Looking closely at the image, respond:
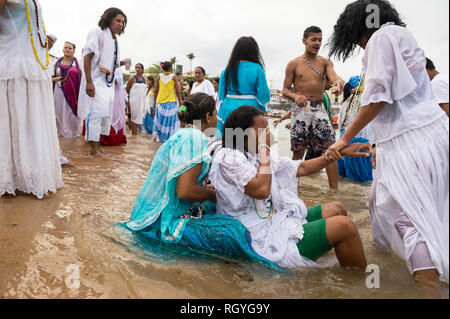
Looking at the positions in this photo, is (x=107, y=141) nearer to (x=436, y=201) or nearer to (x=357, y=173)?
(x=357, y=173)

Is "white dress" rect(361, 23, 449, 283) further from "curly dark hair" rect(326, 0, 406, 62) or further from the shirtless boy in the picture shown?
the shirtless boy

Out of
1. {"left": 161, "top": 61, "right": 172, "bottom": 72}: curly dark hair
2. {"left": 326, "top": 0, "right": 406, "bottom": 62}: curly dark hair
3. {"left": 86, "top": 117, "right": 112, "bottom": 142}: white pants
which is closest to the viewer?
{"left": 326, "top": 0, "right": 406, "bottom": 62}: curly dark hair

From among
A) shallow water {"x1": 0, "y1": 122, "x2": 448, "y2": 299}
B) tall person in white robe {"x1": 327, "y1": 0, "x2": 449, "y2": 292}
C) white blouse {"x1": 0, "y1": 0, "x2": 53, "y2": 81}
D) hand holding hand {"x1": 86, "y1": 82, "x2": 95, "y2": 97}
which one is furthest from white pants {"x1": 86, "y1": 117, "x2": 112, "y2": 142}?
tall person in white robe {"x1": 327, "y1": 0, "x2": 449, "y2": 292}

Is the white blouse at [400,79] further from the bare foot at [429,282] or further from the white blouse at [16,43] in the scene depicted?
the white blouse at [16,43]

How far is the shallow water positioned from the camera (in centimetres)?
192

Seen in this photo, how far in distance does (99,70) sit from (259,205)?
13.0ft

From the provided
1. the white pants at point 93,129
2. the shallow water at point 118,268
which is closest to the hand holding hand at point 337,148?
the shallow water at point 118,268

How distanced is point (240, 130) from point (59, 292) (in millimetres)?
1401

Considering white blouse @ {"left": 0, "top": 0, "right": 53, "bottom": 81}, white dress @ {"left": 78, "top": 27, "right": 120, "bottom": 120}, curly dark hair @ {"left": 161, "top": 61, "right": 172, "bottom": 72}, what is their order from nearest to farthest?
white blouse @ {"left": 0, "top": 0, "right": 53, "bottom": 81} → white dress @ {"left": 78, "top": 27, "right": 120, "bottom": 120} → curly dark hair @ {"left": 161, "top": 61, "right": 172, "bottom": 72}

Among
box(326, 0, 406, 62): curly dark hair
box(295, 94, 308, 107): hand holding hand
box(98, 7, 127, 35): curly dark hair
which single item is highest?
box(98, 7, 127, 35): curly dark hair

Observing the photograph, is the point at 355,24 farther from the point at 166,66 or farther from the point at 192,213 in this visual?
the point at 166,66

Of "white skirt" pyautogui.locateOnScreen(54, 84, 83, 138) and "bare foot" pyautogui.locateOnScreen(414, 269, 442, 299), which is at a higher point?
"white skirt" pyautogui.locateOnScreen(54, 84, 83, 138)
